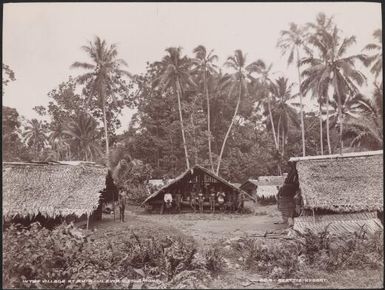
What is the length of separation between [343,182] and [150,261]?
20.0 feet

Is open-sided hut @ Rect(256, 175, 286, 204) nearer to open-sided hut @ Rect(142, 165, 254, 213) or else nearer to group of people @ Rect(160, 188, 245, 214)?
open-sided hut @ Rect(142, 165, 254, 213)

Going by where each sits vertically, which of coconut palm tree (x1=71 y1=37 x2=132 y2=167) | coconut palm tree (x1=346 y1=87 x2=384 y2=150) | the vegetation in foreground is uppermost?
coconut palm tree (x1=71 y1=37 x2=132 y2=167)

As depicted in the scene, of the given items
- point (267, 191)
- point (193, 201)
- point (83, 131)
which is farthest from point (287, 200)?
point (83, 131)

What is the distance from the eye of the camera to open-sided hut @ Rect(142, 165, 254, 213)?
1833cm

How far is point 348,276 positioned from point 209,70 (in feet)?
57.3

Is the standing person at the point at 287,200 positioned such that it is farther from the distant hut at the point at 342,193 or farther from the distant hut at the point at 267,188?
the distant hut at the point at 267,188

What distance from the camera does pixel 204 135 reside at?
26547 millimetres

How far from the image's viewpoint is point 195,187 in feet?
61.8

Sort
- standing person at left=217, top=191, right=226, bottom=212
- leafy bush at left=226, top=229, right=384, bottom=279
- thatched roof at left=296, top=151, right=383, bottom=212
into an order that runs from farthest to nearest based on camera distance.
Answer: standing person at left=217, top=191, right=226, bottom=212, thatched roof at left=296, top=151, right=383, bottom=212, leafy bush at left=226, top=229, right=384, bottom=279

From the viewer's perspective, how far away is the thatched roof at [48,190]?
10.8m

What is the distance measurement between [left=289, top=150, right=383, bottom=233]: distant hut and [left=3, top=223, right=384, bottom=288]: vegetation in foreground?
4.41 feet

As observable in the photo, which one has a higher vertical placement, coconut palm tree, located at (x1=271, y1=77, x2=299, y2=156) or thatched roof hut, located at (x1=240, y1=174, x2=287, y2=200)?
coconut palm tree, located at (x1=271, y1=77, x2=299, y2=156)

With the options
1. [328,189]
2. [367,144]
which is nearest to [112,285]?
[328,189]

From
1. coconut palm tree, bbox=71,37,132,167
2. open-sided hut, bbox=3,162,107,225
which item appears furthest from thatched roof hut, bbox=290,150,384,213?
coconut palm tree, bbox=71,37,132,167
